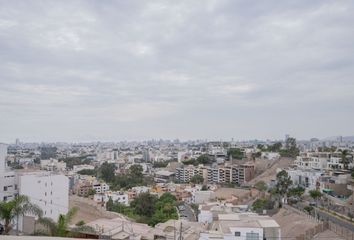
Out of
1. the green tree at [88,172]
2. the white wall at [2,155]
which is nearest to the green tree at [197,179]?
the green tree at [88,172]

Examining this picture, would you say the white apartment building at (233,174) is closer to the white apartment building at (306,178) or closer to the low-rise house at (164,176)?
the low-rise house at (164,176)

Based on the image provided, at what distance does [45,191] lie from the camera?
16.2 m

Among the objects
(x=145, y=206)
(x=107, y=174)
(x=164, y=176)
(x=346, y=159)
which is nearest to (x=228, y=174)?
(x=164, y=176)

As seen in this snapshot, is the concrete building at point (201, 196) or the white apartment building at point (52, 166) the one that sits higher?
the white apartment building at point (52, 166)

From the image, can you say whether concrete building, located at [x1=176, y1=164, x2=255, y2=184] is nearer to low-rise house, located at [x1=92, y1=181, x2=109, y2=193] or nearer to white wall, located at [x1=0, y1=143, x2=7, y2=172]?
low-rise house, located at [x1=92, y1=181, x2=109, y2=193]

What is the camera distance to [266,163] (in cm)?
4312

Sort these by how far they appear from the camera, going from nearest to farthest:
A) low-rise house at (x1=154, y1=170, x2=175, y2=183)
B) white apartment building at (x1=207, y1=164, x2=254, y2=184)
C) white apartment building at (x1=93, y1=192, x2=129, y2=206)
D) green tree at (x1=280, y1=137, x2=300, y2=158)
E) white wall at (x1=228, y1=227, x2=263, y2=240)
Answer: white wall at (x1=228, y1=227, x2=263, y2=240) → white apartment building at (x1=93, y1=192, x2=129, y2=206) → white apartment building at (x1=207, y1=164, x2=254, y2=184) → green tree at (x1=280, y1=137, x2=300, y2=158) → low-rise house at (x1=154, y1=170, x2=175, y2=183)

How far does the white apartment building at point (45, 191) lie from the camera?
16031 mm

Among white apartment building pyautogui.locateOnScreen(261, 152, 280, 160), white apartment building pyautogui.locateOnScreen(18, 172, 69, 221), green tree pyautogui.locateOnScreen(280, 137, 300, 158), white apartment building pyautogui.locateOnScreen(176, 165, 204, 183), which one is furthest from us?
white apartment building pyautogui.locateOnScreen(176, 165, 204, 183)

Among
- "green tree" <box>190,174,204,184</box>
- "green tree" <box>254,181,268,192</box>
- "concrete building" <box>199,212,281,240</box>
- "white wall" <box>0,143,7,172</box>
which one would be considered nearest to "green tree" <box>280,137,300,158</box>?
"green tree" <box>190,174,204,184</box>

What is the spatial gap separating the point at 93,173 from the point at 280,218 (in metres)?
31.4

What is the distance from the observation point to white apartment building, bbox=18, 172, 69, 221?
16031 millimetres

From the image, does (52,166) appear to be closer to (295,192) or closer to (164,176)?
(164,176)

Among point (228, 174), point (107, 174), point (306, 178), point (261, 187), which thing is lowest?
point (107, 174)
